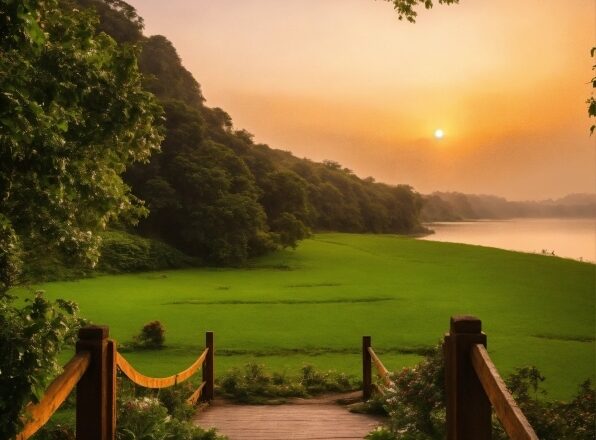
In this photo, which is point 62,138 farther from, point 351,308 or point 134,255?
point 134,255

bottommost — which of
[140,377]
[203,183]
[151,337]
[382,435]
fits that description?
[151,337]

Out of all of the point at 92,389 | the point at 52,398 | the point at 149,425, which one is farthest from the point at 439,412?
the point at 52,398

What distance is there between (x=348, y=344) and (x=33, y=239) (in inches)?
385

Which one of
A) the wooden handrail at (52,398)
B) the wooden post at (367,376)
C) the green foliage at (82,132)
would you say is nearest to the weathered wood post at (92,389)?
the wooden handrail at (52,398)

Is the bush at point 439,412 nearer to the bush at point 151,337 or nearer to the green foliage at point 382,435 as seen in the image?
the green foliage at point 382,435

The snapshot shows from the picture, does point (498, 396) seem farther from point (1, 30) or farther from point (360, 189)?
point (360, 189)

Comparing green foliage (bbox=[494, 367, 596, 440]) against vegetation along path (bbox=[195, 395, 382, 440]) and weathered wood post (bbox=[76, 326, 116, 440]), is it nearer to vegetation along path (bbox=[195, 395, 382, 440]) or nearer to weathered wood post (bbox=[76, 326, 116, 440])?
vegetation along path (bbox=[195, 395, 382, 440])

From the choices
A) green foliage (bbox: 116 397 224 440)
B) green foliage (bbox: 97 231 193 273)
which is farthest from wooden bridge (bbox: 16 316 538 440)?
green foliage (bbox: 97 231 193 273)

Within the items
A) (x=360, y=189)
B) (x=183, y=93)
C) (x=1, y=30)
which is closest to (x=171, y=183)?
(x=183, y=93)

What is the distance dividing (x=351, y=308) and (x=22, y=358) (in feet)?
76.0

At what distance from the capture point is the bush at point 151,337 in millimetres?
17859

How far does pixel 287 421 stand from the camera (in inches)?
371

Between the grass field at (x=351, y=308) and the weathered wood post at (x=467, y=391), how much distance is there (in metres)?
11.5

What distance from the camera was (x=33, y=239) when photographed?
13.3 meters
